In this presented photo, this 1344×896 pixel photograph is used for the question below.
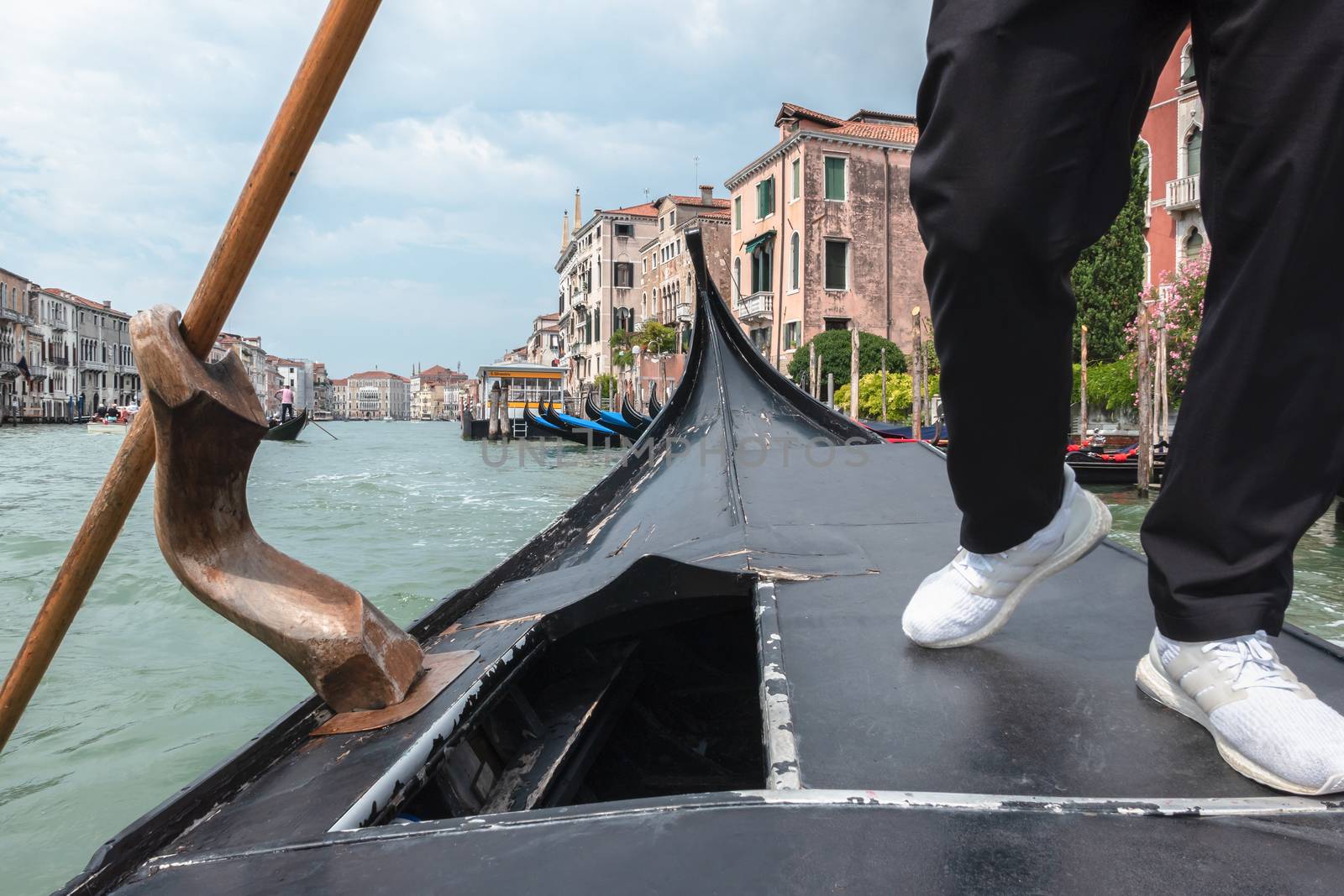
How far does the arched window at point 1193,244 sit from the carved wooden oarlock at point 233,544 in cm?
1249

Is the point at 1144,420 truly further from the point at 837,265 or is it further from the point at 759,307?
the point at 759,307

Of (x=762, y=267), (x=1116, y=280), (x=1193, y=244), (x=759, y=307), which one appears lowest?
(x=1116, y=280)

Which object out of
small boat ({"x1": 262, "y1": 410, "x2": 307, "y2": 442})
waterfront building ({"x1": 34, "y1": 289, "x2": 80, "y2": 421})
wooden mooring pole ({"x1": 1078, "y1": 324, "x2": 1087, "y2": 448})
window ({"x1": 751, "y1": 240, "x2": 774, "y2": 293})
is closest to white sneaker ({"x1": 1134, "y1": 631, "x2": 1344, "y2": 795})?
wooden mooring pole ({"x1": 1078, "y1": 324, "x2": 1087, "y2": 448})

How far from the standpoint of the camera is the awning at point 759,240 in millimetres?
17522

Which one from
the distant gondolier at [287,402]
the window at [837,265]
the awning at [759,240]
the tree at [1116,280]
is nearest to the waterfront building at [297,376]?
the distant gondolier at [287,402]

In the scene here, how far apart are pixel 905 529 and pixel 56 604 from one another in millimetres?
931

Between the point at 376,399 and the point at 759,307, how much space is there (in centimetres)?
8343

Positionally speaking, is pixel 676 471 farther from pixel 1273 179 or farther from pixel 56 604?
pixel 1273 179

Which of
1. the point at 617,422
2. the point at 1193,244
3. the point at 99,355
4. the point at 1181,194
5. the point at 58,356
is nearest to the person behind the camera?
the point at 1181,194

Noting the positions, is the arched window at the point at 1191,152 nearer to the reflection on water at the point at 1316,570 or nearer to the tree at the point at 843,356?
the tree at the point at 843,356

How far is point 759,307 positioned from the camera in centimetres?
1794

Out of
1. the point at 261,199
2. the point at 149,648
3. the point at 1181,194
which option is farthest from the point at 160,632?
the point at 1181,194

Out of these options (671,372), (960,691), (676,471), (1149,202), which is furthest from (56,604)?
(671,372)

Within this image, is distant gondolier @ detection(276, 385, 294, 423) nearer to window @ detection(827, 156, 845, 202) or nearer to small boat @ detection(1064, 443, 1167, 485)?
window @ detection(827, 156, 845, 202)
